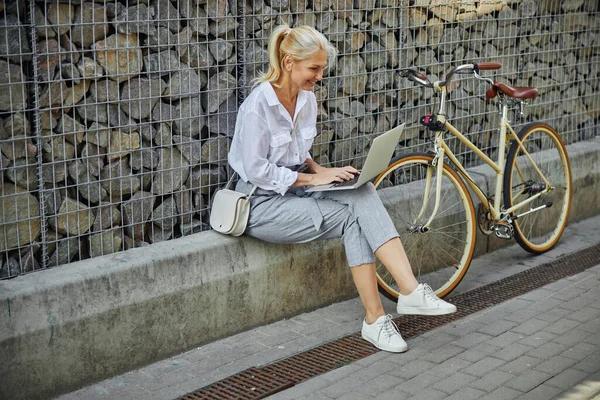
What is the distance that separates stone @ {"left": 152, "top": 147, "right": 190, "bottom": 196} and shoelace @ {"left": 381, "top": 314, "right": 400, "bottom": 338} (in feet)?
4.33

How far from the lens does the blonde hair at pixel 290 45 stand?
4.88 meters

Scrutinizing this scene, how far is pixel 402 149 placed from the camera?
20.7 feet

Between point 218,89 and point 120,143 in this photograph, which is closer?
point 120,143

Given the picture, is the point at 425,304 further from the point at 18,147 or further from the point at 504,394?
the point at 18,147

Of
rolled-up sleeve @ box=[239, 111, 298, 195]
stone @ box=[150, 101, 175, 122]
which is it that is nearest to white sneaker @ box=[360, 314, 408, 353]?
rolled-up sleeve @ box=[239, 111, 298, 195]

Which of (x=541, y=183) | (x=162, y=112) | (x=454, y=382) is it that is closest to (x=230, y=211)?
(x=162, y=112)

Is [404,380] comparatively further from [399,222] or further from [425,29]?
[425,29]

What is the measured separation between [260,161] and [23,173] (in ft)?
3.95

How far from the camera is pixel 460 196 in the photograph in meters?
5.79

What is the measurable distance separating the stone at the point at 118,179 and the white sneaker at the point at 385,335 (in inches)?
57.5

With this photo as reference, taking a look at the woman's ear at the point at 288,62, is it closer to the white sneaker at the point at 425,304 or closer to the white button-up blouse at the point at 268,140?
the white button-up blouse at the point at 268,140

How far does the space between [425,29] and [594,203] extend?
2.40 metres

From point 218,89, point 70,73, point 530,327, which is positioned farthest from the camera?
point 530,327

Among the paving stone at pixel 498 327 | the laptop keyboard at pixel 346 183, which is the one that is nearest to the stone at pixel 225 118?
the laptop keyboard at pixel 346 183
